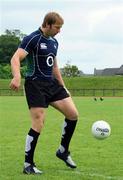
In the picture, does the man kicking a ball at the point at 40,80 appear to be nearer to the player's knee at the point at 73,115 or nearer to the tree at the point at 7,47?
the player's knee at the point at 73,115

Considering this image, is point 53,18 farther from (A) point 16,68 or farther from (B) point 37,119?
(B) point 37,119

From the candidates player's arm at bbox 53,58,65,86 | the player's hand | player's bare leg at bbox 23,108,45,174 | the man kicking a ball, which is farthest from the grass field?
player's arm at bbox 53,58,65,86

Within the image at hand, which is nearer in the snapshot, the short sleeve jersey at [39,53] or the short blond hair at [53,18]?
the short blond hair at [53,18]

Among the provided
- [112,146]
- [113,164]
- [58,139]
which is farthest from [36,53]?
[58,139]

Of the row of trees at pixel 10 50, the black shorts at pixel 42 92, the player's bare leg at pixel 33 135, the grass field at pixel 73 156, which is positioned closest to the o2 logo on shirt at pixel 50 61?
the black shorts at pixel 42 92

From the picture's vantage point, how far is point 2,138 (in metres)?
13.5

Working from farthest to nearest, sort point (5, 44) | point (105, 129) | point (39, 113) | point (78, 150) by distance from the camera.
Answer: point (5, 44) < point (78, 150) < point (105, 129) < point (39, 113)

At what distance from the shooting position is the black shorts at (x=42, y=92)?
8.12 m

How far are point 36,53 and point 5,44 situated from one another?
12823 cm

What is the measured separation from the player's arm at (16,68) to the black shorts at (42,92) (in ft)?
1.61

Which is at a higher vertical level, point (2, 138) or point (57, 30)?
point (57, 30)

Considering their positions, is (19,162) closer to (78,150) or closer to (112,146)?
(78,150)

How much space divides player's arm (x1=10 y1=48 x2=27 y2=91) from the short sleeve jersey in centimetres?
11

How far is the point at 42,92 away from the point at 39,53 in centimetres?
61
